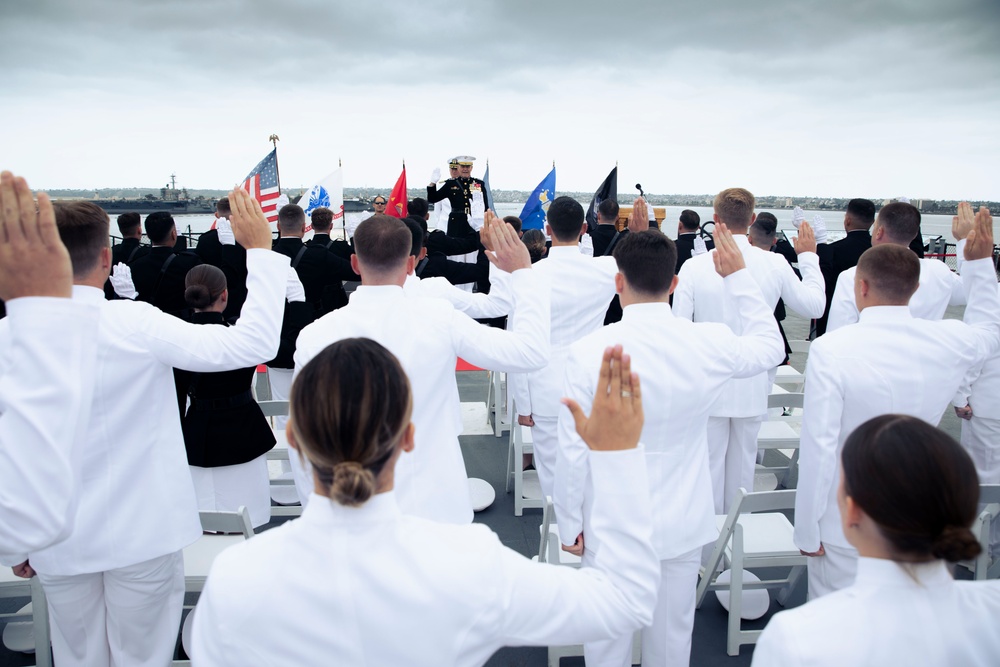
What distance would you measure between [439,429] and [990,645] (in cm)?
196

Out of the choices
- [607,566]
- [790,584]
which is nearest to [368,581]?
[607,566]

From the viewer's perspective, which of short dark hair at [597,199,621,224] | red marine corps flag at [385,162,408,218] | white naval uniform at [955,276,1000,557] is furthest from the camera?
red marine corps flag at [385,162,408,218]

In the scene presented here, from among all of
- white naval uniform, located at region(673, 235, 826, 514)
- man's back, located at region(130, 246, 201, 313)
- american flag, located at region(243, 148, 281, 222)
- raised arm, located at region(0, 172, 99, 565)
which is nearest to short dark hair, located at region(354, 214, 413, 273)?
raised arm, located at region(0, 172, 99, 565)

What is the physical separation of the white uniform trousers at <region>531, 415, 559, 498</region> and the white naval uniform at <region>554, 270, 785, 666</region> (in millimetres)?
1809

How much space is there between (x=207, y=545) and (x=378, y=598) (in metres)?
2.53

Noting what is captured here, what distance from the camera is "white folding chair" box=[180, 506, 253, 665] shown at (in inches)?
113

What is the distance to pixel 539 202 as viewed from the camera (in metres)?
10.1

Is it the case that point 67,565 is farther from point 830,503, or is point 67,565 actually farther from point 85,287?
point 830,503

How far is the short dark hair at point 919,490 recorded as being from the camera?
1.24 m

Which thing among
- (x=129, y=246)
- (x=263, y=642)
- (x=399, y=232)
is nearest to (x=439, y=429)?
(x=399, y=232)

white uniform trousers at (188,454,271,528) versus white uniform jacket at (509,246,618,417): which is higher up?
white uniform jacket at (509,246,618,417)

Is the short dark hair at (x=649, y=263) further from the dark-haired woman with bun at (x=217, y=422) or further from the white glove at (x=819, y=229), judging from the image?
the white glove at (x=819, y=229)

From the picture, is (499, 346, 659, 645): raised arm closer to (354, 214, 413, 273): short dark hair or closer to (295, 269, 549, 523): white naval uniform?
(295, 269, 549, 523): white naval uniform

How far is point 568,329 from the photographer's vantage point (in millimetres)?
4582
